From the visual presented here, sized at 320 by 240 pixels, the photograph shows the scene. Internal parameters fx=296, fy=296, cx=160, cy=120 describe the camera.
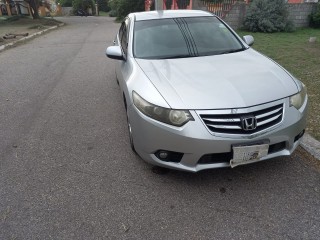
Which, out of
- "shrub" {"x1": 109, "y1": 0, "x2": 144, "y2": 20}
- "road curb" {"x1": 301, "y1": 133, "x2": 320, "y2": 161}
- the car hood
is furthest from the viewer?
"shrub" {"x1": 109, "y1": 0, "x2": 144, "y2": 20}

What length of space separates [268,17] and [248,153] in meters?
10.7

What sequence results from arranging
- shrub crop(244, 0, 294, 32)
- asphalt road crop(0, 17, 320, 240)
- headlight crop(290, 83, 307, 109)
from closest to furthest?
1. asphalt road crop(0, 17, 320, 240)
2. headlight crop(290, 83, 307, 109)
3. shrub crop(244, 0, 294, 32)

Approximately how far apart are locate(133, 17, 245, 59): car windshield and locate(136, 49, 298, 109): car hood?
21cm

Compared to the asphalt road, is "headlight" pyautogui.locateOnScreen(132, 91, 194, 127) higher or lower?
higher

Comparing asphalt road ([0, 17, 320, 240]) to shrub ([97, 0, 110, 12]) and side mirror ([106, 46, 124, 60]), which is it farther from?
shrub ([97, 0, 110, 12])

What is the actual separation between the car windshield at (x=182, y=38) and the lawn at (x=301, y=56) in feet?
4.62

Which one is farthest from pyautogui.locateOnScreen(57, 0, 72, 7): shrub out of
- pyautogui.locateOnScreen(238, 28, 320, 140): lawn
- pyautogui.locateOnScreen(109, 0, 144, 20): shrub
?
pyautogui.locateOnScreen(238, 28, 320, 140): lawn

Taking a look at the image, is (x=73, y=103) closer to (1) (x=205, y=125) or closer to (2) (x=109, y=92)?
(2) (x=109, y=92)

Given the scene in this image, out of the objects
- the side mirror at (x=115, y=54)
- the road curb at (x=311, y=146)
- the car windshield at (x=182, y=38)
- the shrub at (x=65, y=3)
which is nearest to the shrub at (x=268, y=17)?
the car windshield at (x=182, y=38)

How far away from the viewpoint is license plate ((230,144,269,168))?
2461mm

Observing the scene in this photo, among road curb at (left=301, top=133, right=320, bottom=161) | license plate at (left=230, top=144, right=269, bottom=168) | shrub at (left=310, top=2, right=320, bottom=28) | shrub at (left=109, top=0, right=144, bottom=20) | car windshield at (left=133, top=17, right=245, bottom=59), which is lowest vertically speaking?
shrub at (left=109, top=0, right=144, bottom=20)

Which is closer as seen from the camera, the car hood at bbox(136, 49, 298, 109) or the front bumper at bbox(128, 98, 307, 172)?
the front bumper at bbox(128, 98, 307, 172)

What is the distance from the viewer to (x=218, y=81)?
2.80 m

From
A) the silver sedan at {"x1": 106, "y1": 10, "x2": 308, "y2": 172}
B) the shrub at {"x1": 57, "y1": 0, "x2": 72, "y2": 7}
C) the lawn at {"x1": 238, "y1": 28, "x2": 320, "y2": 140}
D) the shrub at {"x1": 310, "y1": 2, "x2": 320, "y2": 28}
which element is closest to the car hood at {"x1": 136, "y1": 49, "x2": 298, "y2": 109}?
the silver sedan at {"x1": 106, "y1": 10, "x2": 308, "y2": 172}
